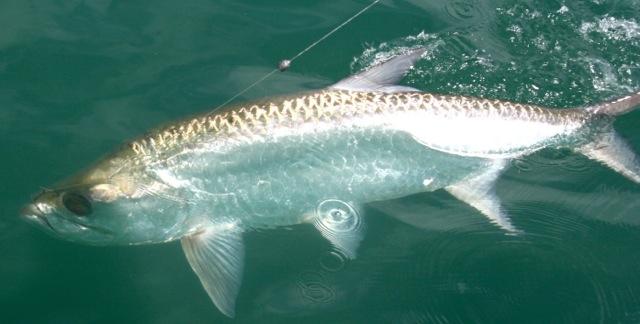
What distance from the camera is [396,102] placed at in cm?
414

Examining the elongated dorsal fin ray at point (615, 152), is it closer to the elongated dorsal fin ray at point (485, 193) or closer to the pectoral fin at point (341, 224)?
the elongated dorsal fin ray at point (485, 193)

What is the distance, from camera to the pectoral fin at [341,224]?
421 centimetres

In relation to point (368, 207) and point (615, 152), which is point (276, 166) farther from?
point (615, 152)

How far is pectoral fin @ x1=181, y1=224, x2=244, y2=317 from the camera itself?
4.00 meters

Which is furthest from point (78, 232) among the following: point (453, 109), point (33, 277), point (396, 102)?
point (453, 109)

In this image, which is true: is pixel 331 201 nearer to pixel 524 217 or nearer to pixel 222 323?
pixel 222 323

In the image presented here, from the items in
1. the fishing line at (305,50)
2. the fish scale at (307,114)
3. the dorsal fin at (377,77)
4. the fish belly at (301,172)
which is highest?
the fishing line at (305,50)

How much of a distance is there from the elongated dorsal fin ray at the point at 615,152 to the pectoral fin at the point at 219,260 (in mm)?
Result: 2736

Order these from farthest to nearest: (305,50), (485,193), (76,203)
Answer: (305,50) → (485,193) → (76,203)

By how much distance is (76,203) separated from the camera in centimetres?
388

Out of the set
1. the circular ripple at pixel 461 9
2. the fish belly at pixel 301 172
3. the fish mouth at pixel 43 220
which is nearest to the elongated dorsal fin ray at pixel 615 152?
the fish belly at pixel 301 172

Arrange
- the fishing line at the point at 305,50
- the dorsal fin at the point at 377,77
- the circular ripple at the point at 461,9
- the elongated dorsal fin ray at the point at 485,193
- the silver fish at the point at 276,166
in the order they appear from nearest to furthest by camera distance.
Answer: the silver fish at the point at 276,166
the dorsal fin at the point at 377,77
the elongated dorsal fin ray at the point at 485,193
the fishing line at the point at 305,50
the circular ripple at the point at 461,9

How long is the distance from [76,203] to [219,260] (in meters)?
1.02

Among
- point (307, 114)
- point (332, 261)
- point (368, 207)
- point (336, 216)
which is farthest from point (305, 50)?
point (332, 261)
